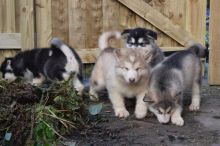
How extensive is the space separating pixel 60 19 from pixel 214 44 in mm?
2455

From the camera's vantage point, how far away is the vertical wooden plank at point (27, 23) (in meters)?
7.41

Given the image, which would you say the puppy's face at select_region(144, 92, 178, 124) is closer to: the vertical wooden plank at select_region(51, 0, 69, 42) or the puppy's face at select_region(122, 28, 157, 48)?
the puppy's face at select_region(122, 28, 157, 48)

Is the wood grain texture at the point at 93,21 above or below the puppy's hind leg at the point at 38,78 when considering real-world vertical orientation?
above

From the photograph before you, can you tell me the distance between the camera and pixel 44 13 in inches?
296

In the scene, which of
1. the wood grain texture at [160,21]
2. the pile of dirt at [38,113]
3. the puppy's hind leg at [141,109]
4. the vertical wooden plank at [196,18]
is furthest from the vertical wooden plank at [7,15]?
the puppy's hind leg at [141,109]

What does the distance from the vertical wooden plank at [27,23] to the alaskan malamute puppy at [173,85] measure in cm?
280

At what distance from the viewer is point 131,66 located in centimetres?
516

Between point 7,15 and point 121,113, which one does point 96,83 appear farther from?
point 7,15

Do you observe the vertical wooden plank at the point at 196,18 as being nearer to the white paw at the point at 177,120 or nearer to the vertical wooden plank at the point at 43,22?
the vertical wooden plank at the point at 43,22

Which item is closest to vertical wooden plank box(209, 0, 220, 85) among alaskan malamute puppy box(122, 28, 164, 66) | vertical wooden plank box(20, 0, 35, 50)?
alaskan malamute puppy box(122, 28, 164, 66)

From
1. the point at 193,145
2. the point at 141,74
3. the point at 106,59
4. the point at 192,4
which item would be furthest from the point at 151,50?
the point at 193,145

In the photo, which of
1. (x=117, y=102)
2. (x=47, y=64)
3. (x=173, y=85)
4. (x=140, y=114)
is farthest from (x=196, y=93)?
(x=47, y=64)

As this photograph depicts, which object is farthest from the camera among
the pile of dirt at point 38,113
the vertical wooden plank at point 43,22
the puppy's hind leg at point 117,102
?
the vertical wooden plank at point 43,22

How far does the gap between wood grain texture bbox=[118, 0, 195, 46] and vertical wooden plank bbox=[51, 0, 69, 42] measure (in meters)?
0.92
